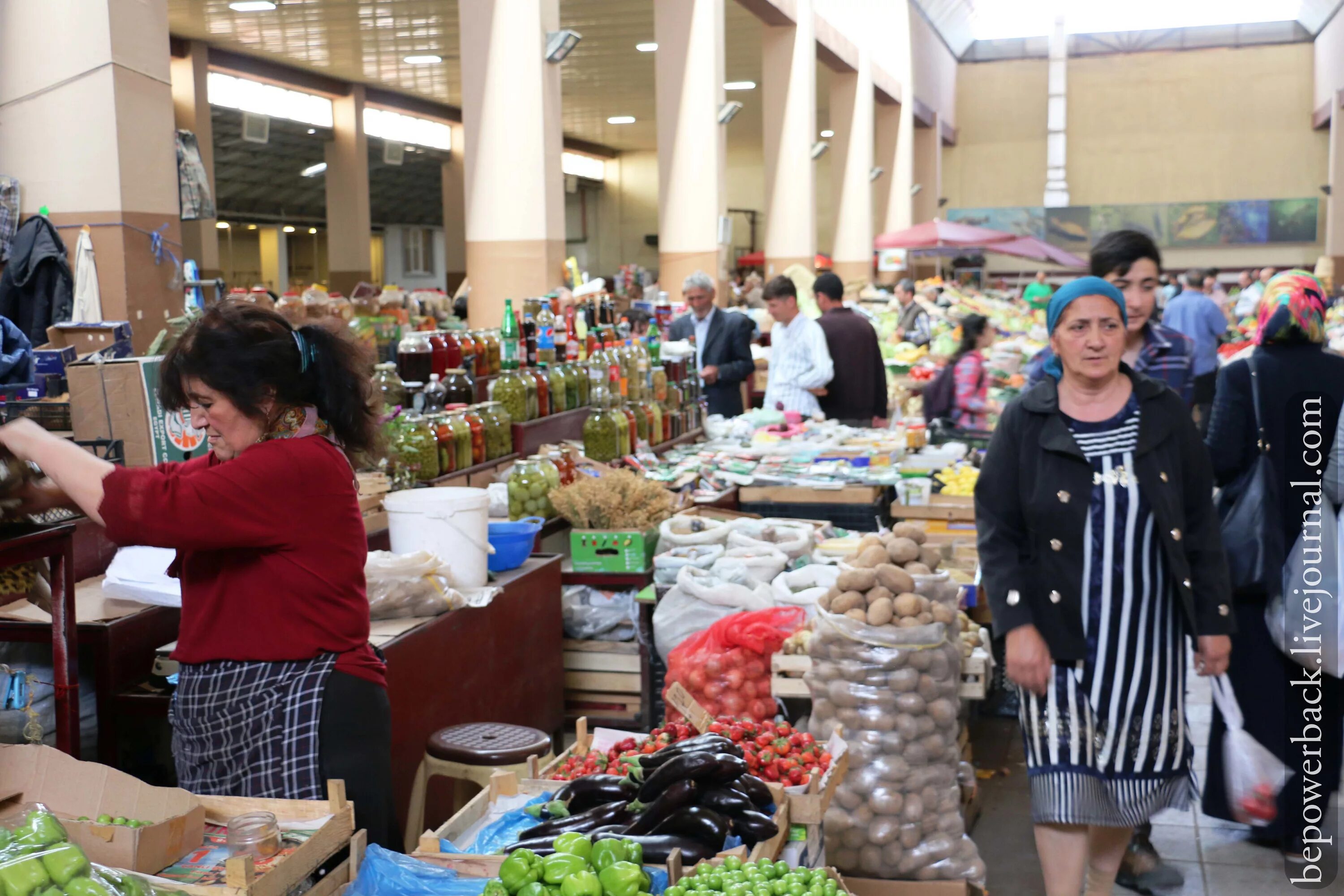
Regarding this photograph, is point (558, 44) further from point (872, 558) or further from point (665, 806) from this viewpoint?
point (665, 806)

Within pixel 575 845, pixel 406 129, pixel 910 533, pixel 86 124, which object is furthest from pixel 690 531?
pixel 406 129

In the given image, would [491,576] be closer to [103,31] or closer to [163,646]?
[163,646]

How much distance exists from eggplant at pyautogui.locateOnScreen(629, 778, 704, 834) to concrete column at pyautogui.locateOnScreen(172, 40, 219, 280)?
12969 mm

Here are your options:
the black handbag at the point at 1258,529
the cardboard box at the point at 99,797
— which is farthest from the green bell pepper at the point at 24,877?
the black handbag at the point at 1258,529

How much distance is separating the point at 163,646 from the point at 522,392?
2351 millimetres

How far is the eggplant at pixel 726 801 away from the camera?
257 centimetres

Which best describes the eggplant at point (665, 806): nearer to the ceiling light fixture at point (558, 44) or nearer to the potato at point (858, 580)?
the potato at point (858, 580)

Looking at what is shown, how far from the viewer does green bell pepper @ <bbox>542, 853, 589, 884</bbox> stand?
2.10m

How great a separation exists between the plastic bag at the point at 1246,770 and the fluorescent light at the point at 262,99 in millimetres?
14227

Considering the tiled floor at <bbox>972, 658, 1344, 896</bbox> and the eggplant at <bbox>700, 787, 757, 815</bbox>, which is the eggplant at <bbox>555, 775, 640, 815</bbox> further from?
the tiled floor at <bbox>972, 658, 1344, 896</bbox>

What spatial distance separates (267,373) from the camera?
7.71ft

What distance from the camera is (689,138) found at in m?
12.6

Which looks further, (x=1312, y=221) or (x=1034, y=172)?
(x=1034, y=172)

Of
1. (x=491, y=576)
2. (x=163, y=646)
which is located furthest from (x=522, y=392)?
(x=163, y=646)
